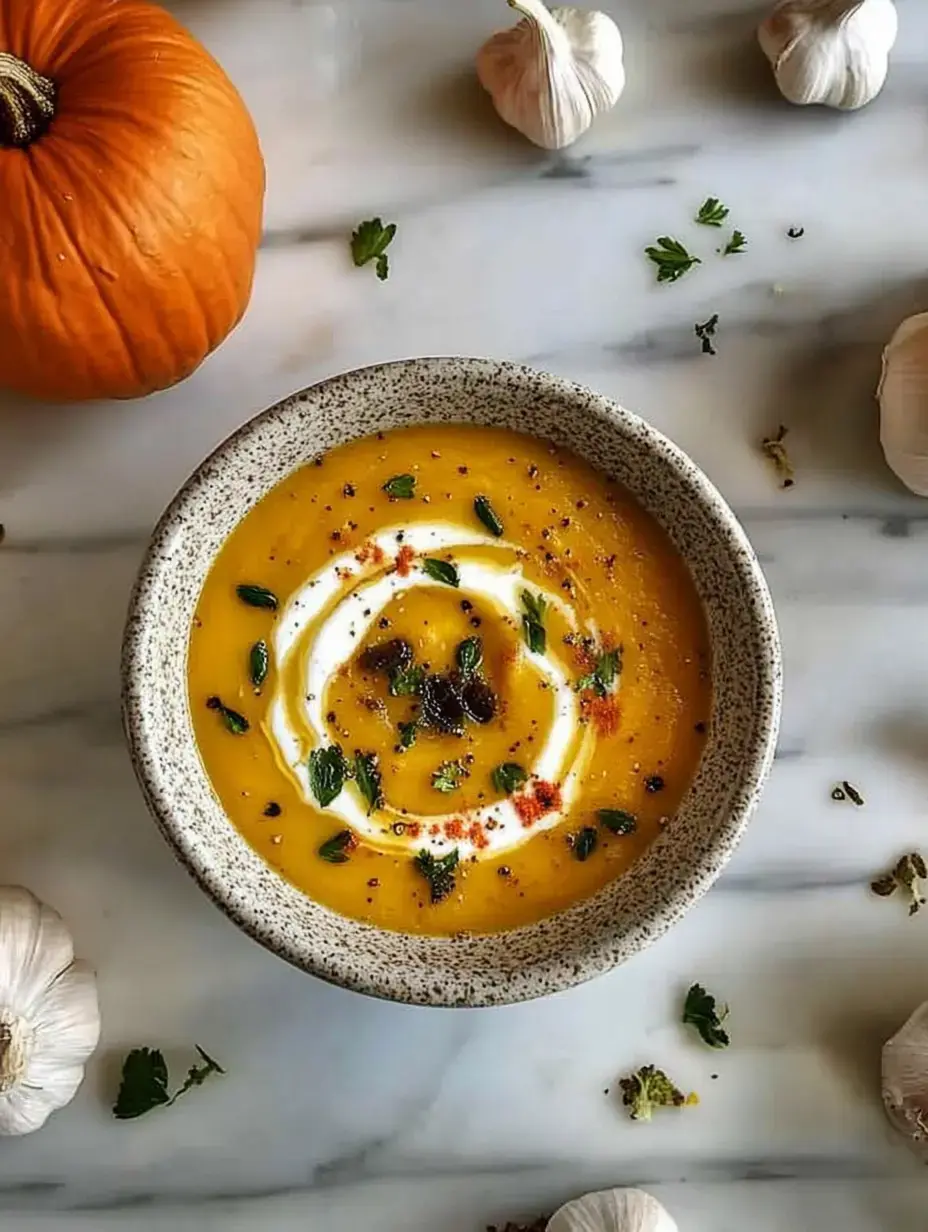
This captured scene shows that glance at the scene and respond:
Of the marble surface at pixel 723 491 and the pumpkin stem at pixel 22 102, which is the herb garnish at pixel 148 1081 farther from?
the pumpkin stem at pixel 22 102

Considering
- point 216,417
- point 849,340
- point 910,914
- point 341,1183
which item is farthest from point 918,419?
point 341,1183

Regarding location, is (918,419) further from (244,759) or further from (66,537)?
(66,537)

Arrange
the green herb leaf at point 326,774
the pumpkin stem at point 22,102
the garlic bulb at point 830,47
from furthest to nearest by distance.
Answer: the garlic bulb at point 830,47, the green herb leaf at point 326,774, the pumpkin stem at point 22,102

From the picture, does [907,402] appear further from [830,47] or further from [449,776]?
[449,776]

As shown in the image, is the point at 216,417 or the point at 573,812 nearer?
the point at 573,812

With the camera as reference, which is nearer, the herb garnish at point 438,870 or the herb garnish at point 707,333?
the herb garnish at point 438,870

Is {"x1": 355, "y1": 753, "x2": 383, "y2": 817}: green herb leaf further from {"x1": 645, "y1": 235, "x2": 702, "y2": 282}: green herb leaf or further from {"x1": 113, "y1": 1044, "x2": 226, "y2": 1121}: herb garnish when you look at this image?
{"x1": 645, "y1": 235, "x2": 702, "y2": 282}: green herb leaf

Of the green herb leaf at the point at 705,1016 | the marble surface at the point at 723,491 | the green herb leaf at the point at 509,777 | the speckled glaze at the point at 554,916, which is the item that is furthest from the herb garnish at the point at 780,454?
the green herb leaf at the point at 705,1016
